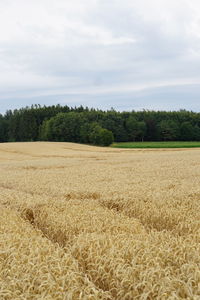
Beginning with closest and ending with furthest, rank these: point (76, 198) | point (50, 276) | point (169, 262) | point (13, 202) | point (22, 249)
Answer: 1. point (50, 276)
2. point (169, 262)
3. point (22, 249)
4. point (13, 202)
5. point (76, 198)

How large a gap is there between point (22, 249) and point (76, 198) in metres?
5.55

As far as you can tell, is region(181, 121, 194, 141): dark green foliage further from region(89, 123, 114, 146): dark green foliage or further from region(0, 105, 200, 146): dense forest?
region(89, 123, 114, 146): dark green foliage

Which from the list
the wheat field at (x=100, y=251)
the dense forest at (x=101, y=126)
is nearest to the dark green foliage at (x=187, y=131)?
the dense forest at (x=101, y=126)

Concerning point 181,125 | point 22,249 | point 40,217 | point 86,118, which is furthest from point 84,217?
point 181,125

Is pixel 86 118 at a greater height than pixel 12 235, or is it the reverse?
pixel 86 118

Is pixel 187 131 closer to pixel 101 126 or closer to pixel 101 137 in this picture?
pixel 101 126

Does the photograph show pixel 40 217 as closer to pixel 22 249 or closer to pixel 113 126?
pixel 22 249

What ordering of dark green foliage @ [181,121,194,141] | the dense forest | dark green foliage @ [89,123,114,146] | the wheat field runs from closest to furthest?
the wheat field < dark green foliage @ [89,123,114,146] < the dense forest < dark green foliage @ [181,121,194,141]

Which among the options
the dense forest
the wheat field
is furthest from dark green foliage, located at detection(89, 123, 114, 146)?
the wheat field

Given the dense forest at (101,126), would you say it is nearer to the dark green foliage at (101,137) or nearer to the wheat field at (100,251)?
the dark green foliage at (101,137)

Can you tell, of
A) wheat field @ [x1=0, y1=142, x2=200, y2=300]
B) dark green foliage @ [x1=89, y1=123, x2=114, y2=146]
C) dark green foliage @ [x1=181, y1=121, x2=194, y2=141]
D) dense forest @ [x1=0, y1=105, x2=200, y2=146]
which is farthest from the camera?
dark green foliage @ [x1=181, y1=121, x2=194, y2=141]

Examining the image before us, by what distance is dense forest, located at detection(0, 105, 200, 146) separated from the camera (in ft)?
275

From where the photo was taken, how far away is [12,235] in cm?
574

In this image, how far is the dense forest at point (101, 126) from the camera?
83969 mm
